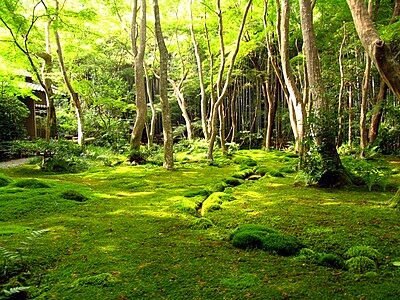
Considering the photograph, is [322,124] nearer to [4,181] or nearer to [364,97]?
[364,97]

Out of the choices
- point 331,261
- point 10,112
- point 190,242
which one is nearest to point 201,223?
point 190,242

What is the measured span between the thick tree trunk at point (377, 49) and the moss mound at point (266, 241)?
220cm

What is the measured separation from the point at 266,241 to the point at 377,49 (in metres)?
2.56

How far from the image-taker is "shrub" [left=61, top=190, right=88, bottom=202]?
5.84m

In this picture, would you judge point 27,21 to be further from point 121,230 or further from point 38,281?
point 38,281

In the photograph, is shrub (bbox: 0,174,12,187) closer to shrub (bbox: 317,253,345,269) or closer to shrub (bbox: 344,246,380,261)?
shrub (bbox: 317,253,345,269)

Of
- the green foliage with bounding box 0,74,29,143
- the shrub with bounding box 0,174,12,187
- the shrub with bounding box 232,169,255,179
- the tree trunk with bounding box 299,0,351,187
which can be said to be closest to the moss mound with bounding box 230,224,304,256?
the tree trunk with bounding box 299,0,351,187

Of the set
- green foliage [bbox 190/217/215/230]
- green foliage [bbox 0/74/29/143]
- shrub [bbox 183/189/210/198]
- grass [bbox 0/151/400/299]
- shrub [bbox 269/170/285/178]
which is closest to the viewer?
grass [bbox 0/151/400/299]

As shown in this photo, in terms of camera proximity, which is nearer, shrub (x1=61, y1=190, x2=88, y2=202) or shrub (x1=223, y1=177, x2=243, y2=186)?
shrub (x1=61, y1=190, x2=88, y2=202)

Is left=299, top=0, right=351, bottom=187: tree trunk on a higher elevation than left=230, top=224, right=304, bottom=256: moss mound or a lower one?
higher

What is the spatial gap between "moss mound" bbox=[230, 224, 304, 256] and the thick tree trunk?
2.20 m

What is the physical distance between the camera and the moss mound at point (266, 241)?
3432 mm

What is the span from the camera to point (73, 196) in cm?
588

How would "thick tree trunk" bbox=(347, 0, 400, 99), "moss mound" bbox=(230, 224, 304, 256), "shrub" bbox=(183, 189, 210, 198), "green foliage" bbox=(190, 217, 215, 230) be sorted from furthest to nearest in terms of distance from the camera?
1. "shrub" bbox=(183, 189, 210, 198)
2. "green foliage" bbox=(190, 217, 215, 230)
3. "thick tree trunk" bbox=(347, 0, 400, 99)
4. "moss mound" bbox=(230, 224, 304, 256)
